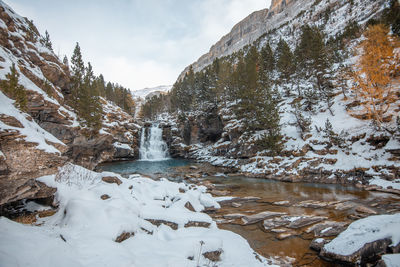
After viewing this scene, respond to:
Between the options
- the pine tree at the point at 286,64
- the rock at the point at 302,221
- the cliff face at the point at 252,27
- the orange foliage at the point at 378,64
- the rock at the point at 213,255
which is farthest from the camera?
the cliff face at the point at 252,27

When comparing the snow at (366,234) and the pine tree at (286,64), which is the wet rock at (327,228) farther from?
the pine tree at (286,64)

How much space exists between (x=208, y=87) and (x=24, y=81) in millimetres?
38834

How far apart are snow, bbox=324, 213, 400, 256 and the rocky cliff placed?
872 cm

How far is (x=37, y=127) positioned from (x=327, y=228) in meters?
11.9

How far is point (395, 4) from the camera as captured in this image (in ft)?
90.8

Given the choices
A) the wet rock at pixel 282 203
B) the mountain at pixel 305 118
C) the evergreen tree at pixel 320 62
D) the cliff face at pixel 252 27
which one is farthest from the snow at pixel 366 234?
the cliff face at pixel 252 27

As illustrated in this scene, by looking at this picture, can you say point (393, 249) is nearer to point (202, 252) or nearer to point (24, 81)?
point (202, 252)

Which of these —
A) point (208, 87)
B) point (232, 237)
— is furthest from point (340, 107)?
point (208, 87)

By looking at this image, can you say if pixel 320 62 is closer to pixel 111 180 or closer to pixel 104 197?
pixel 111 180

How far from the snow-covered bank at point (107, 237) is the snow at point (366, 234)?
2.44 m

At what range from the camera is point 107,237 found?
4113 mm

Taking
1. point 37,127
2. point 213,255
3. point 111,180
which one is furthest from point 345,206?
point 37,127

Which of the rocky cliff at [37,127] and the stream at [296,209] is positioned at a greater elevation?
the rocky cliff at [37,127]

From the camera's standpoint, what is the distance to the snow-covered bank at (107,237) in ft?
9.53
